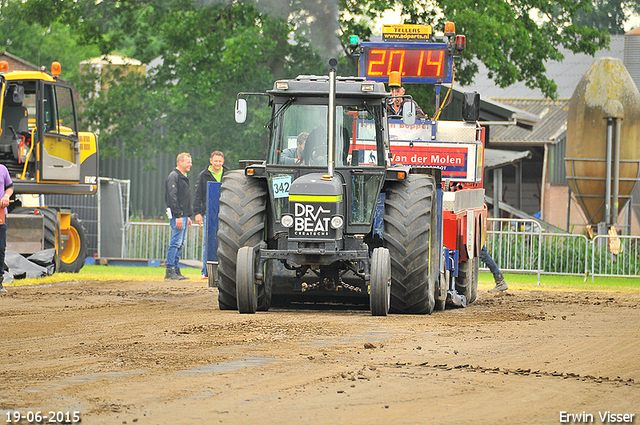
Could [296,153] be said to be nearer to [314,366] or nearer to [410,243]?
[410,243]

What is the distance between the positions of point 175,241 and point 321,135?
7.03 meters

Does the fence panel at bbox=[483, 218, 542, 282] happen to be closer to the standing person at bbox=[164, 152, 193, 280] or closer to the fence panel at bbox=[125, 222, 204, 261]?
the standing person at bbox=[164, 152, 193, 280]

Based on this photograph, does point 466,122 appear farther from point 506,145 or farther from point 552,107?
point 552,107

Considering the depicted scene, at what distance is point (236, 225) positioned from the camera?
973cm

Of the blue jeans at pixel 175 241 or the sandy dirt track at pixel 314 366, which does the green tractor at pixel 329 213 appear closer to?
the sandy dirt track at pixel 314 366

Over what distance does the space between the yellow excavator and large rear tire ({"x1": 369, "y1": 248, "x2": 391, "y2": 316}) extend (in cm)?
844

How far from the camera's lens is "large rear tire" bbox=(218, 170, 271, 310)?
9711 mm

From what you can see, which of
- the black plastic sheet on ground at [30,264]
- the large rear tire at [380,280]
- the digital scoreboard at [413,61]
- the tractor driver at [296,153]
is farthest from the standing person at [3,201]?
the large rear tire at [380,280]

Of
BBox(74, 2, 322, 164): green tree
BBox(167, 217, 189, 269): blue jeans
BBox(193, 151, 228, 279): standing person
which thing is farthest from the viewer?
BBox(74, 2, 322, 164): green tree

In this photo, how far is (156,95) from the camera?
25844mm

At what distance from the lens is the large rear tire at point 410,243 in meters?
9.68

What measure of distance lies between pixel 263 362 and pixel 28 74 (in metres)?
10.9

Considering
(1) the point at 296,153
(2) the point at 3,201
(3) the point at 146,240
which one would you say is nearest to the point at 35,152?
(2) the point at 3,201

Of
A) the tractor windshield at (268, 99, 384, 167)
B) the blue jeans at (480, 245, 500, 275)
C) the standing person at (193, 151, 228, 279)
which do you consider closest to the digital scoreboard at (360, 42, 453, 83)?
the blue jeans at (480, 245, 500, 275)
